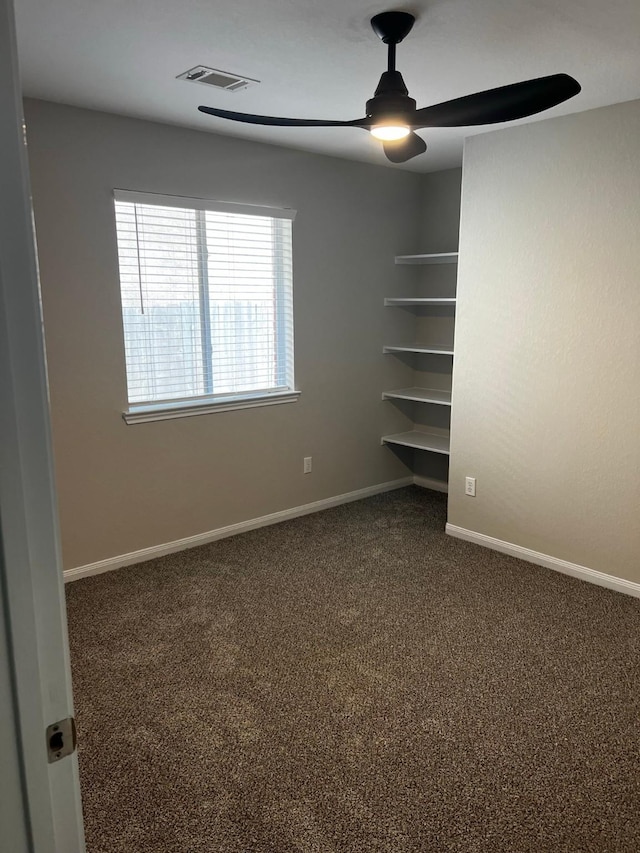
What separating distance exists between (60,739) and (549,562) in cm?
334

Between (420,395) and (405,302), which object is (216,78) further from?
(420,395)

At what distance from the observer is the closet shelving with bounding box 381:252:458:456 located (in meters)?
4.64

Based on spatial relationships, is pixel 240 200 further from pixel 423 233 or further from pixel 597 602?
pixel 597 602

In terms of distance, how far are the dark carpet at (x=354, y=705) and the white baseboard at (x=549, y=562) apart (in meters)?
0.09

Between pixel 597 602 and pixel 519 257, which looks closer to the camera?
pixel 597 602

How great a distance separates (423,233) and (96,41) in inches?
124

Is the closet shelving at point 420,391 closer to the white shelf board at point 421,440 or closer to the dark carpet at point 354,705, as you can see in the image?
the white shelf board at point 421,440

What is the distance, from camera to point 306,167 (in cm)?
414

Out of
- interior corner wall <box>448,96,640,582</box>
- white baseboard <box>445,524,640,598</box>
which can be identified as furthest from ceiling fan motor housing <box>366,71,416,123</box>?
white baseboard <box>445,524,640,598</box>

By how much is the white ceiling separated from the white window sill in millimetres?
1602

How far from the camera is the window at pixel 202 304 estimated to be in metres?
3.52

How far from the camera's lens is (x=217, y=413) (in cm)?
394

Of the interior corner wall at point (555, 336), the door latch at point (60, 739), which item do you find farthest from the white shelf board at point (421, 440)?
the door latch at point (60, 739)

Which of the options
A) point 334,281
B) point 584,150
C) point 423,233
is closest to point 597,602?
point 584,150
